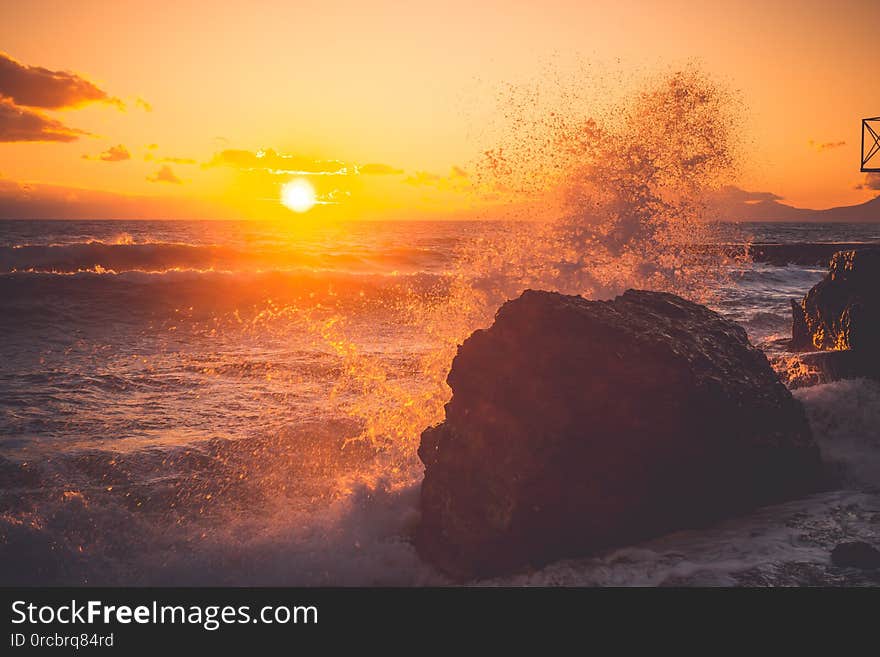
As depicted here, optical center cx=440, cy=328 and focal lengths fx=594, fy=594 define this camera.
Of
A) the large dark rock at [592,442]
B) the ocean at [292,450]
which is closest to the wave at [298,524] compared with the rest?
the ocean at [292,450]

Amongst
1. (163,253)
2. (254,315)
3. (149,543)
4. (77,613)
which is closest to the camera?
(77,613)

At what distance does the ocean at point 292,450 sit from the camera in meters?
3.46

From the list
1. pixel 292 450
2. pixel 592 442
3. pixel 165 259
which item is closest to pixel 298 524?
pixel 292 450

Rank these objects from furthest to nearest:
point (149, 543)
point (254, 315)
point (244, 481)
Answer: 1. point (254, 315)
2. point (244, 481)
3. point (149, 543)

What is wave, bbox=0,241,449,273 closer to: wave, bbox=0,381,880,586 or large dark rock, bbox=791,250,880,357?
wave, bbox=0,381,880,586

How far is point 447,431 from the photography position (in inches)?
162

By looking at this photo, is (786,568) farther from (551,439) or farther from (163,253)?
(163,253)

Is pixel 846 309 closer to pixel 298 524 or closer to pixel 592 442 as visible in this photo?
pixel 592 442

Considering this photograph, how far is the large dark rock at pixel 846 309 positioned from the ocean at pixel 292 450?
2.73 feet

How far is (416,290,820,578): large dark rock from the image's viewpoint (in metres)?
3.54

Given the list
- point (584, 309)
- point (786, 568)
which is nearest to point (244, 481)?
point (584, 309)

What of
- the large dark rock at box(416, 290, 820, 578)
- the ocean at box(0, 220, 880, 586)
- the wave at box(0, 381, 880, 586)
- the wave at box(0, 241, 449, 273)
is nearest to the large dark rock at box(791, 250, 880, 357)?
the ocean at box(0, 220, 880, 586)

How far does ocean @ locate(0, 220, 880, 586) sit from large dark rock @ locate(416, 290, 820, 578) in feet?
0.58

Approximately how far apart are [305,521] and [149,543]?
1.10m
